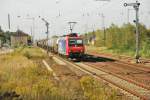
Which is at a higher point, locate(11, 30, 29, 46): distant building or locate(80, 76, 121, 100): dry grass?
locate(11, 30, 29, 46): distant building

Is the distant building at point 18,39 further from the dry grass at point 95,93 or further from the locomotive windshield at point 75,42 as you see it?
the dry grass at point 95,93

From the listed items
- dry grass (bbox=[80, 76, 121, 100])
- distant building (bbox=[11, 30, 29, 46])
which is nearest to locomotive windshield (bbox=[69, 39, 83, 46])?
dry grass (bbox=[80, 76, 121, 100])

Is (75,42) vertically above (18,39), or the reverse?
(75,42)

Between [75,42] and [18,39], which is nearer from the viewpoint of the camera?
[75,42]

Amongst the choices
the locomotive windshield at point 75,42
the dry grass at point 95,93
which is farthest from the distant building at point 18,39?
the dry grass at point 95,93

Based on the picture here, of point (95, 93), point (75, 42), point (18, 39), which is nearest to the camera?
point (95, 93)

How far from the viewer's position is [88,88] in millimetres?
15641

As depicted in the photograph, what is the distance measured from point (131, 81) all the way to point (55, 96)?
8.69 m

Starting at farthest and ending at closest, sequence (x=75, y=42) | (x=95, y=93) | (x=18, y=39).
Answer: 1. (x=18, y=39)
2. (x=75, y=42)
3. (x=95, y=93)

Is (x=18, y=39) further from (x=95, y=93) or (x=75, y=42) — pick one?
(x=95, y=93)

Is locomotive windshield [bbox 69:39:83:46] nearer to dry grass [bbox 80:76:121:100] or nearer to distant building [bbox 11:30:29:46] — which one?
dry grass [bbox 80:76:121:100]

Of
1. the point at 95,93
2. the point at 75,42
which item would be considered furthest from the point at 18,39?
the point at 95,93

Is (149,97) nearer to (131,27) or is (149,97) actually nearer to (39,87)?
(39,87)

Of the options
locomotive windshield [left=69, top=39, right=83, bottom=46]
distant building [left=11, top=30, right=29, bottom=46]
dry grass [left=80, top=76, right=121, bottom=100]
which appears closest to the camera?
dry grass [left=80, top=76, right=121, bottom=100]
